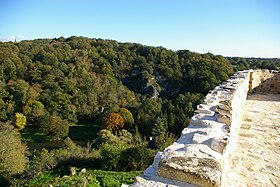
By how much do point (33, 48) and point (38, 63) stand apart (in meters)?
6.55

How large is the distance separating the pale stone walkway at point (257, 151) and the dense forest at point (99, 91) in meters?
12.0

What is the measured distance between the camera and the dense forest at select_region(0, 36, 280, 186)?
1186 inches

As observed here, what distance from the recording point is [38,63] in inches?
1678

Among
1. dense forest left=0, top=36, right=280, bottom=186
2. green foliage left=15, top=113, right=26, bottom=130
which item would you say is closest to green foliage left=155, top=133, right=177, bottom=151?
dense forest left=0, top=36, right=280, bottom=186

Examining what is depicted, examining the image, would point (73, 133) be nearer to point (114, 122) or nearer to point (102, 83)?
point (114, 122)

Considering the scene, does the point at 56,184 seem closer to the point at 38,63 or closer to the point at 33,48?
the point at 38,63

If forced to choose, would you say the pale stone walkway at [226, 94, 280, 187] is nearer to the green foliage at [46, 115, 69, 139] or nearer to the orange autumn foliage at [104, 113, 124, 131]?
the orange autumn foliage at [104, 113, 124, 131]

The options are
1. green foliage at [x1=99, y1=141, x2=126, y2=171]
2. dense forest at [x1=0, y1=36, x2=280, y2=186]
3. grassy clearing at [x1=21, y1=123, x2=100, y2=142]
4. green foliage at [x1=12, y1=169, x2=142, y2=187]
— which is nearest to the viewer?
green foliage at [x1=12, y1=169, x2=142, y2=187]

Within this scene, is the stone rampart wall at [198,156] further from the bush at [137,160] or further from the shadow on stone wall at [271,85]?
the bush at [137,160]

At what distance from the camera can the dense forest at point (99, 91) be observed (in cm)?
→ 3012

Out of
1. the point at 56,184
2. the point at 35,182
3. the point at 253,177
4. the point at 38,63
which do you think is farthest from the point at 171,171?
the point at 38,63

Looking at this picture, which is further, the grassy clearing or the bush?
the grassy clearing

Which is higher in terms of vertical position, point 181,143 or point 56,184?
point 181,143

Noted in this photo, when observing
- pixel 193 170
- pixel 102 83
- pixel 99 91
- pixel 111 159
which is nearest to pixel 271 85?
pixel 193 170
